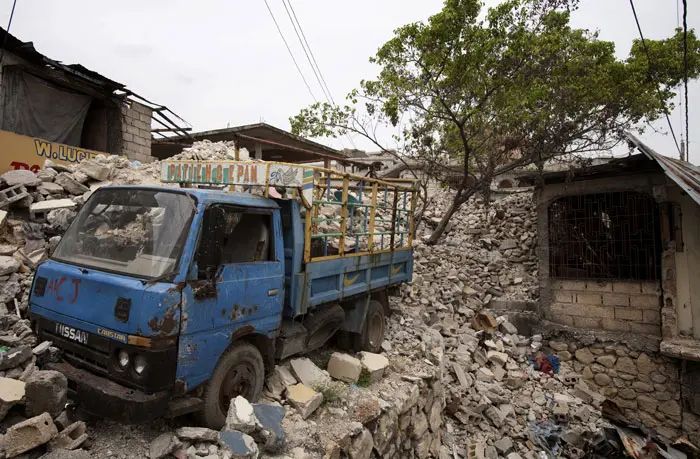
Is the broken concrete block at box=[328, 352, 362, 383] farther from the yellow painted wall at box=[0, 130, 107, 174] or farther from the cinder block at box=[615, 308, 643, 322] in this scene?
the yellow painted wall at box=[0, 130, 107, 174]

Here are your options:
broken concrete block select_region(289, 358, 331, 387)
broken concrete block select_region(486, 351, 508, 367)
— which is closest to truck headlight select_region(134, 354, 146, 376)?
broken concrete block select_region(289, 358, 331, 387)

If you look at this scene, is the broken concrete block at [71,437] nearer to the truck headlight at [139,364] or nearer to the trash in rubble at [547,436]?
the truck headlight at [139,364]

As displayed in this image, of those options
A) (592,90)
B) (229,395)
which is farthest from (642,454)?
(592,90)

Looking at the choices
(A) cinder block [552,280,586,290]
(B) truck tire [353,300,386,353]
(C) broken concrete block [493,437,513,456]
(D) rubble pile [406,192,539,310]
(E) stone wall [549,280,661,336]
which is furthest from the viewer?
(D) rubble pile [406,192,539,310]

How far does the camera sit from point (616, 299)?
8406 mm

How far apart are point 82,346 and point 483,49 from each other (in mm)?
8760

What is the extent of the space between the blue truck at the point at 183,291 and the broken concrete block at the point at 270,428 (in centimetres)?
27

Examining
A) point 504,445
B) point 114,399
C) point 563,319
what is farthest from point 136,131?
point 563,319

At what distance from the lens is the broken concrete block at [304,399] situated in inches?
152

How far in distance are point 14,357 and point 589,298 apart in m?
9.52

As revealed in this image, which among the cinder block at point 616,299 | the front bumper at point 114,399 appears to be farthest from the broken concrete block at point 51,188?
the cinder block at point 616,299

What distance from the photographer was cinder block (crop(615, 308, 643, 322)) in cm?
813

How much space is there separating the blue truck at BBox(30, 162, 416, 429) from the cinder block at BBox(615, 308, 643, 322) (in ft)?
22.7

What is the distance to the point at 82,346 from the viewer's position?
10.1ft
